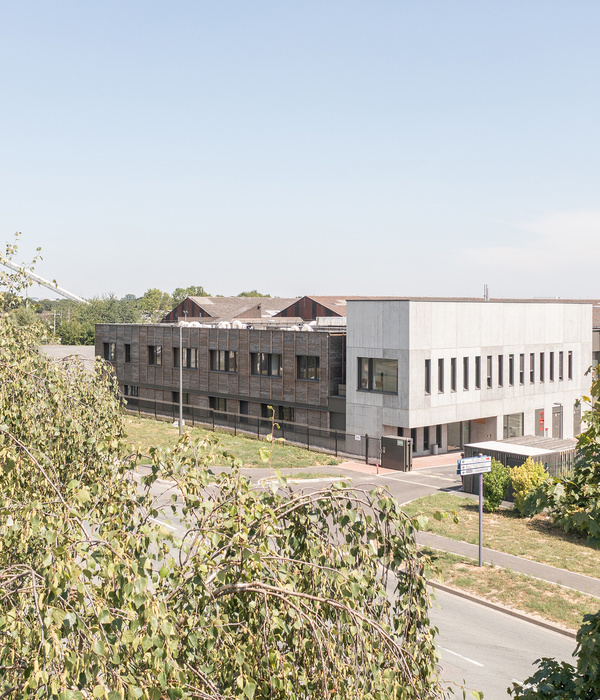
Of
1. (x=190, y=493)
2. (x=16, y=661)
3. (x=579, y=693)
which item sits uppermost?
(x=190, y=493)

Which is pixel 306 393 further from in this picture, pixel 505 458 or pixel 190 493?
pixel 190 493

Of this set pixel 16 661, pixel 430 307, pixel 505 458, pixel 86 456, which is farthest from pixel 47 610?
pixel 430 307

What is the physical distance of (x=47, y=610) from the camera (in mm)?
4324

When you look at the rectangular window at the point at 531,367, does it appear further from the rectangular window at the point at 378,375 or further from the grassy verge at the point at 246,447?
the grassy verge at the point at 246,447

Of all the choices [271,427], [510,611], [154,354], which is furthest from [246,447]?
Result: [510,611]

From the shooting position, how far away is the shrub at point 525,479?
25969 mm

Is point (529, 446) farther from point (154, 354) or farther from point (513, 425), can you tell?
point (154, 354)

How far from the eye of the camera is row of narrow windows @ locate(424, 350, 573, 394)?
38156mm

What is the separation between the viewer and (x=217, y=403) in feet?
159

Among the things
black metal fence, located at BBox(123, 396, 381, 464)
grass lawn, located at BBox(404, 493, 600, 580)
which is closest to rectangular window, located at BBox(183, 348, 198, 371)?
black metal fence, located at BBox(123, 396, 381, 464)

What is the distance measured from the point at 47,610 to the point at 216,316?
77242mm

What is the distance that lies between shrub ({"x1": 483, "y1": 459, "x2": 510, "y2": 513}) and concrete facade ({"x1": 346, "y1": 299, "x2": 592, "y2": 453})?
9.63m

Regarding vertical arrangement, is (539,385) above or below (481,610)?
above

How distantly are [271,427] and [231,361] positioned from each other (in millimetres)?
6635
